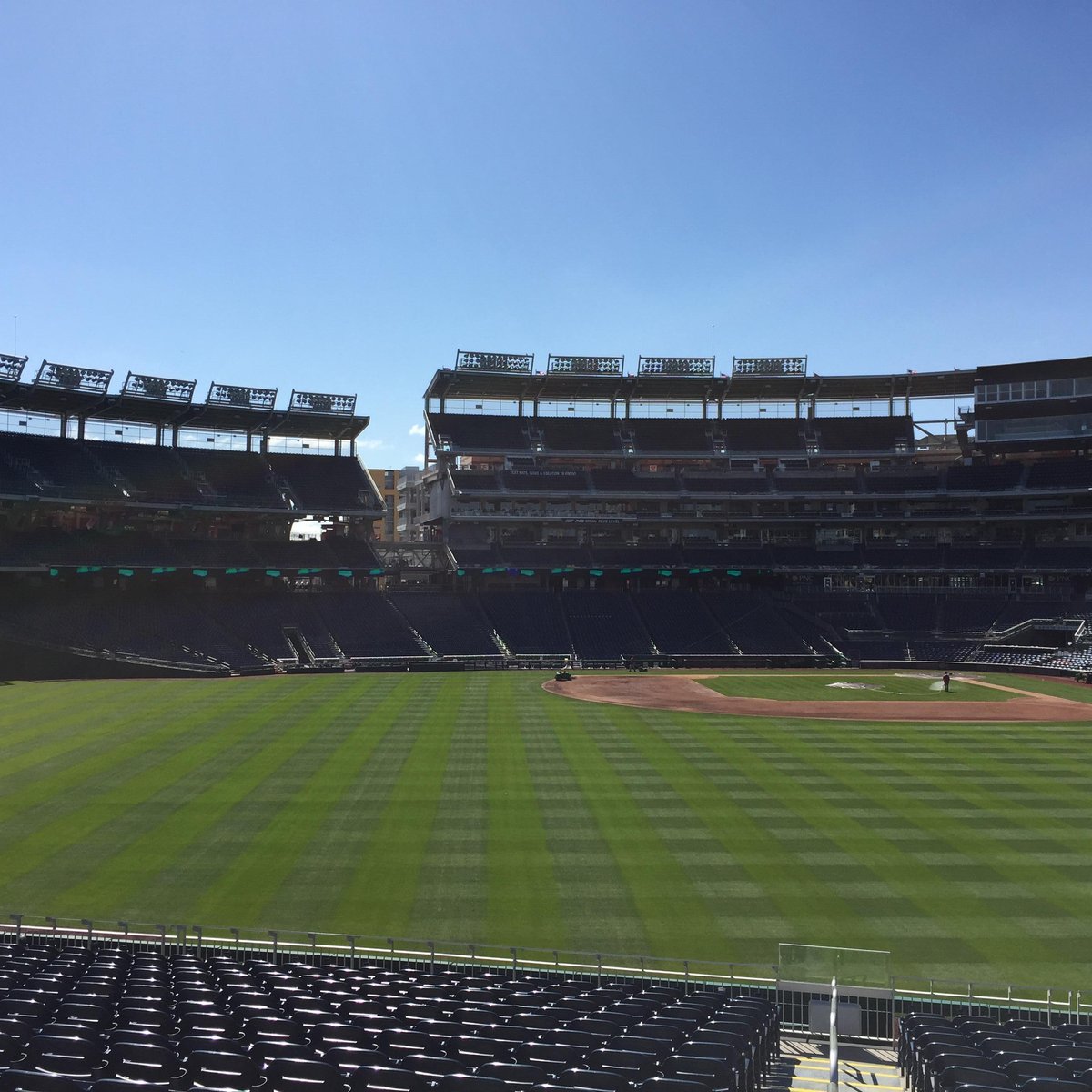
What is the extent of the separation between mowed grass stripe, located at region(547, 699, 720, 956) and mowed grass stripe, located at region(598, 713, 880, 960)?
0.54m

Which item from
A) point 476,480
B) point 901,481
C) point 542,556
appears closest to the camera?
point 901,481

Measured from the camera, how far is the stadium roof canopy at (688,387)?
84.7 meters

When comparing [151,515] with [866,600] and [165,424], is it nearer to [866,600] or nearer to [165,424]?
[165,424]

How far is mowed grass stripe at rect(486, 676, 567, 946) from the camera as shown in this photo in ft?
63.0

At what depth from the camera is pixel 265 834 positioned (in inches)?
985

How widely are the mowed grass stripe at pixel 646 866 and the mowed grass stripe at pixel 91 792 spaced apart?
13.4m

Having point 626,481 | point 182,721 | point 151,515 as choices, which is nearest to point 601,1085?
point 182,721

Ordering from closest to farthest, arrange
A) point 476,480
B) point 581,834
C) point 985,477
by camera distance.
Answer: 1. point 581,834
2. point 985,477
3. point 476,480

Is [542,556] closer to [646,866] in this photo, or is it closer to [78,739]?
[78,739]

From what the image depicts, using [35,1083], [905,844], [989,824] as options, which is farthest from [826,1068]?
[989,824]

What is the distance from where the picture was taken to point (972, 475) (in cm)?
8262

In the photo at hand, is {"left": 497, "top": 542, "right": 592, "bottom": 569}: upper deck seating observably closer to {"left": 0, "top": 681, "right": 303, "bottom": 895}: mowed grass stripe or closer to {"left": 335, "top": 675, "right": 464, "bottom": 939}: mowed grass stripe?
{"left": 335, "top": 675, "right": 464, "bottom": 939}: mowed grass stripe

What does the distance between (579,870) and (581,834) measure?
264 cm

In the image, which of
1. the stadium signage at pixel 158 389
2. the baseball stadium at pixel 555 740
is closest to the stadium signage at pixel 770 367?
the baseball stadium at pixel 555 740
